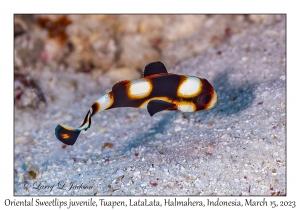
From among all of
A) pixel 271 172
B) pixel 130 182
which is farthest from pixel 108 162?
pixel 271 172

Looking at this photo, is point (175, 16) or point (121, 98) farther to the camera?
point (175, 16)

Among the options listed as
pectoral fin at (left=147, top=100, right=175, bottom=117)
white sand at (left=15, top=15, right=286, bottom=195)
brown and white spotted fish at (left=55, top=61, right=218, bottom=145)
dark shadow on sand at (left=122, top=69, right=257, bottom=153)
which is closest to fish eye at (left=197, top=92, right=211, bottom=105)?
brown and white spotted fish at (left=55, top=61, right=218, bottom=145)

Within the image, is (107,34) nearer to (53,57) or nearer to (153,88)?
(53,57)

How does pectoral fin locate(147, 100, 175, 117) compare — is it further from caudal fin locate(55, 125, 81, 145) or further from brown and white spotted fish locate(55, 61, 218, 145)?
caudal fin locate(55, 125, 81, 145)

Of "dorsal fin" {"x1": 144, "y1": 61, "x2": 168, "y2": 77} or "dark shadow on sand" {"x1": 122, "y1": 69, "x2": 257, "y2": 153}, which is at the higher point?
"dorsal fin" {"x1": 144, "y1": 61, "x2": 168, "y2": 77}

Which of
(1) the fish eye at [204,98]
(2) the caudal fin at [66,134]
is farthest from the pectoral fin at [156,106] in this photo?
(2) the caudal fin at [66,134]

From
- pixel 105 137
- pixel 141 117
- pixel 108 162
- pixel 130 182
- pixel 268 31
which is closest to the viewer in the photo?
pixel 130 182

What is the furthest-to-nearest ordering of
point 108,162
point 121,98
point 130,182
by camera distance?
point 108,162 < point 130,182 < point 121,98

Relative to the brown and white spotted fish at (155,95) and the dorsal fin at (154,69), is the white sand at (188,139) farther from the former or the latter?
the dorsal fin at (154,69)

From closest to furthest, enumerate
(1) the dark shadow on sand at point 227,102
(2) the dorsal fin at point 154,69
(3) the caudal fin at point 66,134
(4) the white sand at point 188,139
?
(3) the caudal fin at point 66,134 → (2) the dorsal fin at point 154,69 → (4) the white sand at point 188,139 → (1) the dark shadow on sand at point 227,102
